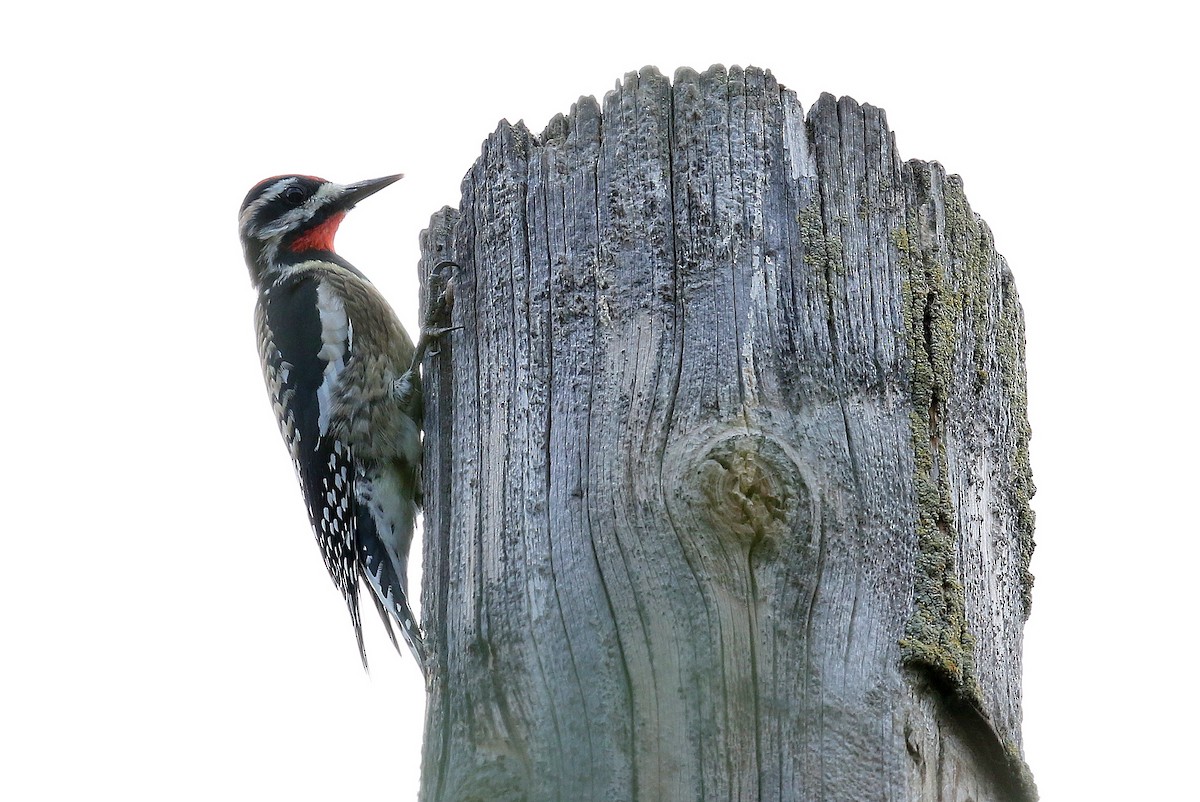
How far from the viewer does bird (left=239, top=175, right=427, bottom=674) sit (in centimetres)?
404

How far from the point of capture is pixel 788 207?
255 centimetres

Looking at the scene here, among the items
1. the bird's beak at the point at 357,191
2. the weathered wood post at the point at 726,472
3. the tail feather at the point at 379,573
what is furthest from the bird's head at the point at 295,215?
the weathered wood post at the point at 726,472

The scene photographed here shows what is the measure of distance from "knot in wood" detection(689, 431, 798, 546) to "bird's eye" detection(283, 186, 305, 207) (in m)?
3.31

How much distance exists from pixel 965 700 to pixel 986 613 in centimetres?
23

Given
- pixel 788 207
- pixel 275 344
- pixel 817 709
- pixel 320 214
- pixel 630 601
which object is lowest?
pixel 817 709

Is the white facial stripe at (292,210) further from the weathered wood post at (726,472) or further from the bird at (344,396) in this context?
the weathered wood post at (726,472)

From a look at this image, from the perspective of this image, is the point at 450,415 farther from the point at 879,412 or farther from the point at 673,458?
the point at 879,412

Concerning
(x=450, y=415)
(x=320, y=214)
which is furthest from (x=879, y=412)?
(x=320, y=214)

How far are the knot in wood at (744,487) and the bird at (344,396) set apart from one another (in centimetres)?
137

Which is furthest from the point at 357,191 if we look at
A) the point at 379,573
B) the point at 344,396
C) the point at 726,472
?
the point at 726,472

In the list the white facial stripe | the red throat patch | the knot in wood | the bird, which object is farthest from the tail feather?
the knot in wood

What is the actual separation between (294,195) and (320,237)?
22cm

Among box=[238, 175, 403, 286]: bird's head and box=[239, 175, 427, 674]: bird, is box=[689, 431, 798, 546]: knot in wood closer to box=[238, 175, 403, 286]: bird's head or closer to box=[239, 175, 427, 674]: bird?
box=[239, 175, 427, 674]: bird

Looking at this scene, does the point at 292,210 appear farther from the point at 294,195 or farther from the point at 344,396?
the point at 344,396
